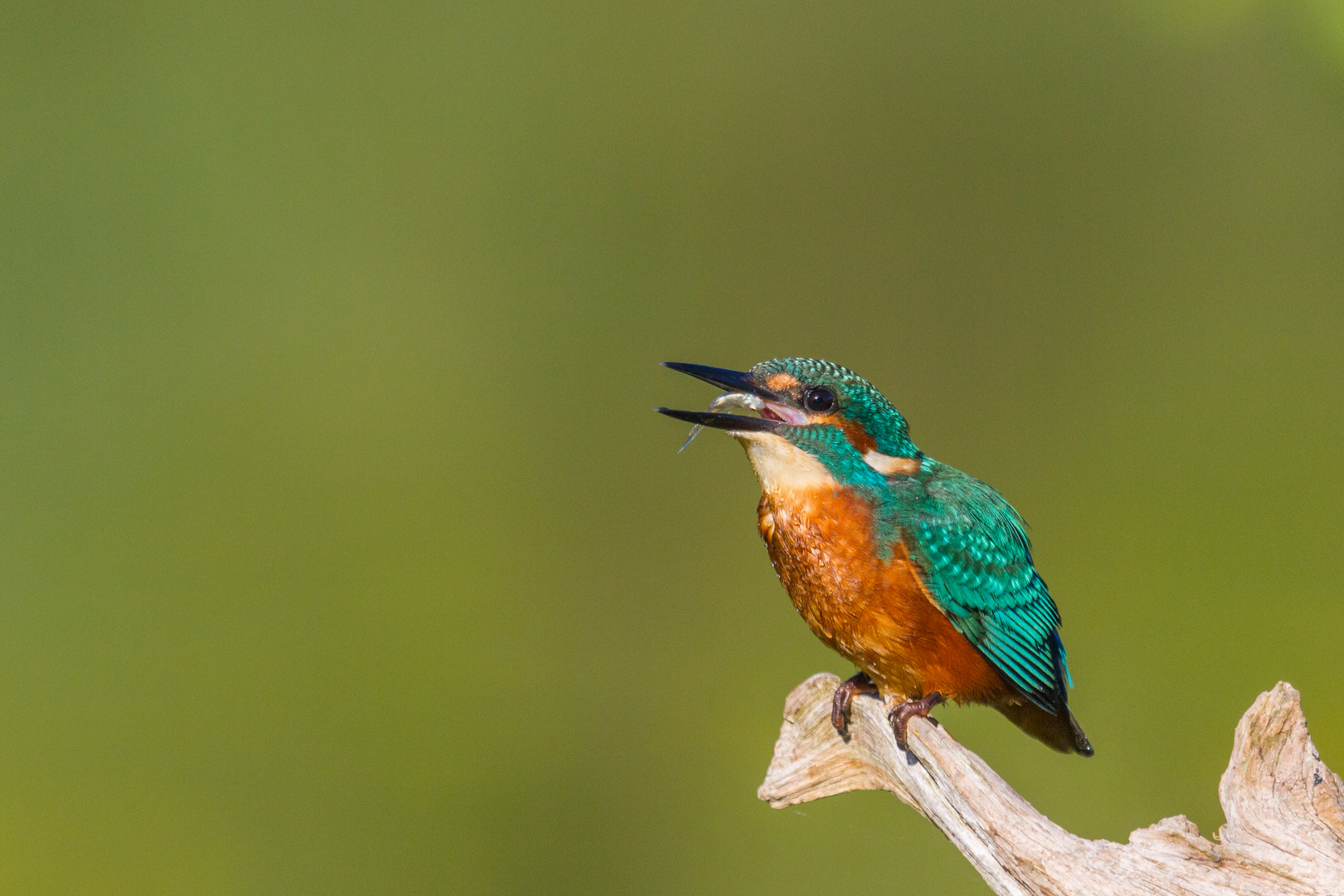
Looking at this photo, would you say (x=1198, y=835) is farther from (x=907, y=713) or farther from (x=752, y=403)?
(x=752, y=403)

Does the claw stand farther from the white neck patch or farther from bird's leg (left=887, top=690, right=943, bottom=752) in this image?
the white neck patch

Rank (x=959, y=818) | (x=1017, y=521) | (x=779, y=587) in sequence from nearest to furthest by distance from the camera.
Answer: (x=959, y=818) → (x=1017, y=521) → (x=779, y=587)

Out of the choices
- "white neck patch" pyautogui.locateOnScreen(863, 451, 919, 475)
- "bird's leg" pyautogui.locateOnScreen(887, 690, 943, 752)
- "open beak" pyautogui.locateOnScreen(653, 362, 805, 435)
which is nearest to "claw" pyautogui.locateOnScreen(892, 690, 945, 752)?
"bird's leg" pyautogui.locateOnScreen(887, 690, 943, 752)

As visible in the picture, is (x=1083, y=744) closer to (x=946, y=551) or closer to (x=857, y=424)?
(x=946, y=551)

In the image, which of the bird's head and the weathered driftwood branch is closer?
the weathered driftwood branch

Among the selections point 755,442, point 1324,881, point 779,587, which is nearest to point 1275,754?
point 1324,881

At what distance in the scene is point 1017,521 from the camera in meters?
1.50

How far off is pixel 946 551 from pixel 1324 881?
50 centimetres

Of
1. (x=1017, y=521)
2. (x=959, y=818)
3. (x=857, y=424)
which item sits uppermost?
(x=857, y=424)

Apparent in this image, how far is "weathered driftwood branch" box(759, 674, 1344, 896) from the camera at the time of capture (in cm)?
118

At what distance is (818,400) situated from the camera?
4.54 ft

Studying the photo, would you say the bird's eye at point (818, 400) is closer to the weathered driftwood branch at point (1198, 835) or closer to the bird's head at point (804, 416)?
the bird's head at point (804, 416)

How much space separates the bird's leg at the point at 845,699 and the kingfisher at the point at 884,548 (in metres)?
0.07

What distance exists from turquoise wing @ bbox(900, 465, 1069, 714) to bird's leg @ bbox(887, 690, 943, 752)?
0.08 m
